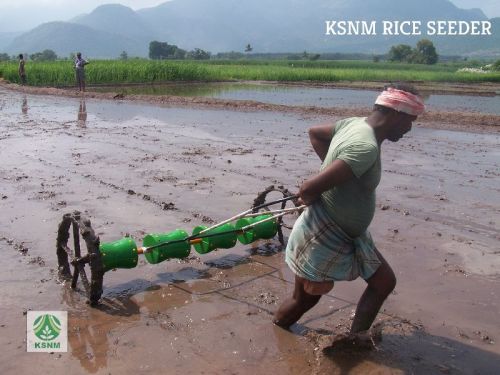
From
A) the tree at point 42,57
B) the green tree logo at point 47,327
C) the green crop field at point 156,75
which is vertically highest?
the tree at point 42,57

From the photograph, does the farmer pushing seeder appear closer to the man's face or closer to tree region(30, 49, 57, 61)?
the man's face

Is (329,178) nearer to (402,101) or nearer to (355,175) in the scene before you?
(355,175)

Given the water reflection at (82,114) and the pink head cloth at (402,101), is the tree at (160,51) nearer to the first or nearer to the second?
the water reflection at (82,114)

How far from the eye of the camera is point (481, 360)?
334cm

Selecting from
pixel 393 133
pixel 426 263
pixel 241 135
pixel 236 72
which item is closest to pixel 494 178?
pixel 426 263

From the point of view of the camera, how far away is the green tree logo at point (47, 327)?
3454 mm

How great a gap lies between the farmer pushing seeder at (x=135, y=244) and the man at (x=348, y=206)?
0.55m

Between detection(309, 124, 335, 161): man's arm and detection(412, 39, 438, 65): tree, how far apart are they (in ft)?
291

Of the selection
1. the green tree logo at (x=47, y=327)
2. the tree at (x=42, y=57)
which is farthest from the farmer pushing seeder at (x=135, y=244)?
the tree at (x=42, y=57)

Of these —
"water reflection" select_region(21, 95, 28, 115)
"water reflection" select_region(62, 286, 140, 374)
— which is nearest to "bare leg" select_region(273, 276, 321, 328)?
"water reflection" select_region(62, 286, 140, 374)

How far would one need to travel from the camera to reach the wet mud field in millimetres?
3293

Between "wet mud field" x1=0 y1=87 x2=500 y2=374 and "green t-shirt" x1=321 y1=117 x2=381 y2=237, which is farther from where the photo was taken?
"wet mud field" x1=0 y1=87 x2=500 y2=374

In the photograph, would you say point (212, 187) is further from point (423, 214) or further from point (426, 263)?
point (426, 263)

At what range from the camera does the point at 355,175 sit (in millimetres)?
2699
